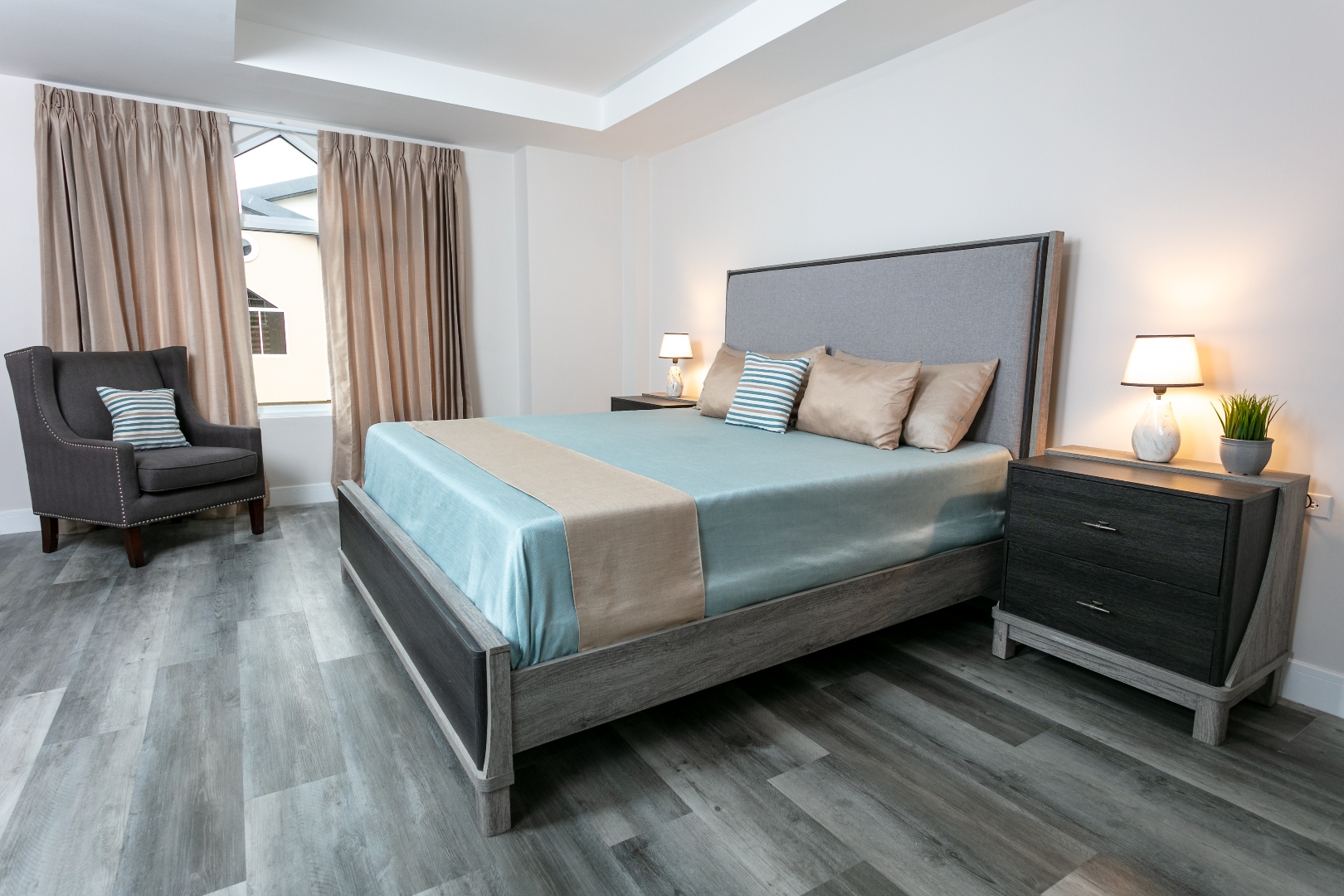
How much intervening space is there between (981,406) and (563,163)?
3.44 metres

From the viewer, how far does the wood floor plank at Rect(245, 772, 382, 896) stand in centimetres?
143

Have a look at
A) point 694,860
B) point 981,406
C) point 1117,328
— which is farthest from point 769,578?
point 1117,328

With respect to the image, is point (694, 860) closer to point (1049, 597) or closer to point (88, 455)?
point (1049, 597)

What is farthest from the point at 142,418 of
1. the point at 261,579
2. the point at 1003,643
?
the point at 1003,643

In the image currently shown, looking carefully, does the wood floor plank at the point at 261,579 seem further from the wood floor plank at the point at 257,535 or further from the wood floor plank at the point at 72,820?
the wood floor plank at the point at 72,820

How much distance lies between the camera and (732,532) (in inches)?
77.8

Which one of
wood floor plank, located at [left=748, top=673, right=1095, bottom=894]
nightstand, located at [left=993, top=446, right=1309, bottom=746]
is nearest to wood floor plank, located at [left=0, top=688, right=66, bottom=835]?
wood floor plank, located at [left=748, top=673, right=1095, bottom=894]

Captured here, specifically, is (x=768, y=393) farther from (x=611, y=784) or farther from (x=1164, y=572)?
(x=611, y=784)

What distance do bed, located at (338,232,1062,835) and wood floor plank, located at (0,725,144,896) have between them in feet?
2.26

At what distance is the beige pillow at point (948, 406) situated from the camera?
2750 mm

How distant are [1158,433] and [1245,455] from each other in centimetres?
25

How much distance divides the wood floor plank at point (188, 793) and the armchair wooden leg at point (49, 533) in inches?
71.2

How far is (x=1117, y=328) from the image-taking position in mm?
2604

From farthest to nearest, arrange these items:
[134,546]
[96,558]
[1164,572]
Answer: [96,558]
[134,546]
[1164,572]
